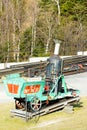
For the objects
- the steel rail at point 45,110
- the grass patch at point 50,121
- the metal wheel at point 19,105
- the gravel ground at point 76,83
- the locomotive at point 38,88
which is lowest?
the gravel ground at point 76,83

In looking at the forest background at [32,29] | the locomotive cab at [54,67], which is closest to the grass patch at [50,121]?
the locomotive cab at [54,67]

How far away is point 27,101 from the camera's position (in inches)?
496

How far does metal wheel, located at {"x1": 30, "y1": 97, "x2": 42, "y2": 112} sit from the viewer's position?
41.7 feet

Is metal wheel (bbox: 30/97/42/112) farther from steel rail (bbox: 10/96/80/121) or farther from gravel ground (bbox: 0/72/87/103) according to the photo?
gravel ground (bbox: 0/72/87/103)

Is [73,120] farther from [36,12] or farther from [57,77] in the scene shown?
[36,12]

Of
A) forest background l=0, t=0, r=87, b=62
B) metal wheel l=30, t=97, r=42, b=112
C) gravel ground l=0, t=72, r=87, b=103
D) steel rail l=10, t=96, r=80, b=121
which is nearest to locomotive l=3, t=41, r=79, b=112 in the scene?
metal wheel l=30, t=97, r=42, b=112

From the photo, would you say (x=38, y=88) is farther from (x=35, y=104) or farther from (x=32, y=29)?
(x=32, y=29)

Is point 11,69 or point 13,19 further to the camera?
point 13,19

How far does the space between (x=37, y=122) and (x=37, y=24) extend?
31.0 meters

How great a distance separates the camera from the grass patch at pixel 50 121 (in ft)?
39.0

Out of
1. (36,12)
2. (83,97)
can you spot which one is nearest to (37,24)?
(36,12)

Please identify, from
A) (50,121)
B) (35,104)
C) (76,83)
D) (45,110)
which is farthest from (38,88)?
(76,83)

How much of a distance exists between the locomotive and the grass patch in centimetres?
46

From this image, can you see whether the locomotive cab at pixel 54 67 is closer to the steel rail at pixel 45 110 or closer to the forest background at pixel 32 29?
the steel rail at pixel 45 110
